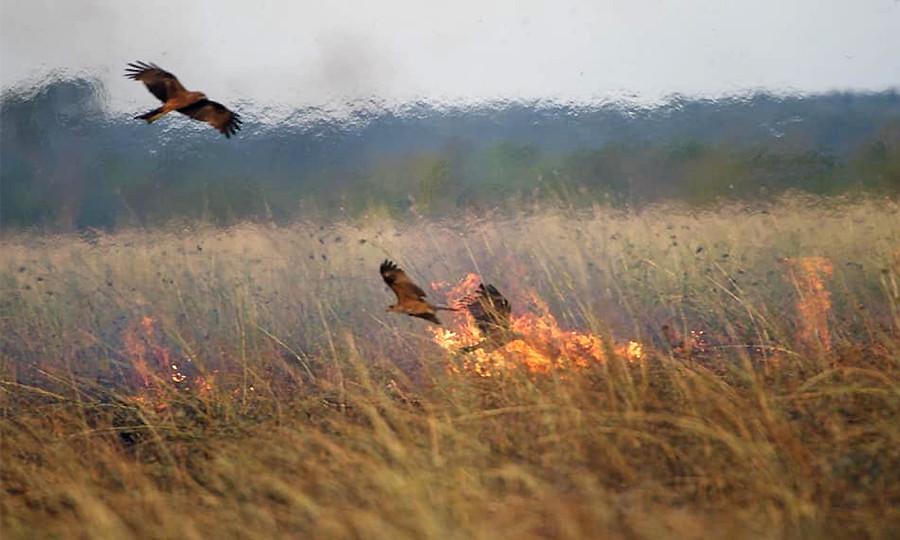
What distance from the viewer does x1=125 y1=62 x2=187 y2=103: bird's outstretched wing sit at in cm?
556

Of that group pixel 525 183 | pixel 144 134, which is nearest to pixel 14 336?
pixel 144 134

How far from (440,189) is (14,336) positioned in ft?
9.31

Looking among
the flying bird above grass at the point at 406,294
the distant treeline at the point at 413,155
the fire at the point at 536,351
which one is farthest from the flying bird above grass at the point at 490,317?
the distant treeline at the point at 413,155

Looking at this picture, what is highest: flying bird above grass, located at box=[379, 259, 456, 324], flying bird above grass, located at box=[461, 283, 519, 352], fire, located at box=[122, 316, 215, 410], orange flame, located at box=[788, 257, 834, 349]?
flying bird above grass, located at box=[379, 259, 456, 324]

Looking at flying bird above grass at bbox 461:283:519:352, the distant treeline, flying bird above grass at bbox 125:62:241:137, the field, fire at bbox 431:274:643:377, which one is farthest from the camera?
the distant treeline

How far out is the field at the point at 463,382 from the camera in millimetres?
3678

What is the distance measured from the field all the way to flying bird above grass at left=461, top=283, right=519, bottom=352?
0.06m

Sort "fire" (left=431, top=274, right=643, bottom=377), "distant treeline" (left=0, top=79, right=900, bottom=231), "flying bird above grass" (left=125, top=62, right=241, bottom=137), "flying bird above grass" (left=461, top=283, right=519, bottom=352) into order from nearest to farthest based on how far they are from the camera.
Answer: "fire" (left=431, top=274, right=643, bottom=377) → "flying bird above grass" (left=461, top=283, right=519, bottom=352) → "flying bird above grass" (left=125, top=62, right=241, bottom=137) → "distant treeline" (left=0, top=79, right=900, bottom=231)

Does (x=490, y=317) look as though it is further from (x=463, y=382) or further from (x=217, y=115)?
(x=217, y=115)

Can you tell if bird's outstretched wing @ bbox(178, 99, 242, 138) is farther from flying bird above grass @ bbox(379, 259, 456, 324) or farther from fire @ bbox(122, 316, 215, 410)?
flying bird above grass @ bbox(379, 259, 456, 324)

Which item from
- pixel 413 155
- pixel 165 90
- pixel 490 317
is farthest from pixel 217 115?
pixel 413 155

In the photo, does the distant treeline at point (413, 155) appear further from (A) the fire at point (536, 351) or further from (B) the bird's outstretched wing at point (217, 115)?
(A) the fire at point (536, 351)

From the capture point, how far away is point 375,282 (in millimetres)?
A: 7227

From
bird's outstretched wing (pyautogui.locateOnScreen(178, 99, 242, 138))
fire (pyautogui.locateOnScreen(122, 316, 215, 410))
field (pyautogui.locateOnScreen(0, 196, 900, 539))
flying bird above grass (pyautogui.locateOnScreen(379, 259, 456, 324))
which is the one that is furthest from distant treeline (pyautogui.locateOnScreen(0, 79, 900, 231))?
flying bird above grass (pyautogui.locateOnScreen(379, 259, 456, 324))
